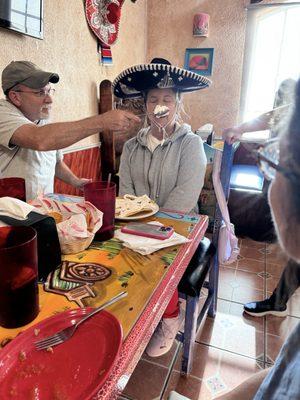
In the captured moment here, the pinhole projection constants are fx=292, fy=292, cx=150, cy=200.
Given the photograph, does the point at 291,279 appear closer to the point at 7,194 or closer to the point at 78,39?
the point at 7,194

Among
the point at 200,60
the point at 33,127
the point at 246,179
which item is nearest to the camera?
the point at 33,127

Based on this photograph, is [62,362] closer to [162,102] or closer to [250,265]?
[162,102]

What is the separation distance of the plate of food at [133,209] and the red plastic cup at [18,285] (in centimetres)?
52

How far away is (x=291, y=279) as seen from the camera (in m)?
0.52

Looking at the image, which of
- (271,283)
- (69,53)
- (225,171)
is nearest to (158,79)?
(225,171)

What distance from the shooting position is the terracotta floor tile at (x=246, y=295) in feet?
6.66

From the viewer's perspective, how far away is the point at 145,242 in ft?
2.94

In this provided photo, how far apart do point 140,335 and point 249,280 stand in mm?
1911

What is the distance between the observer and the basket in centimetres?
81

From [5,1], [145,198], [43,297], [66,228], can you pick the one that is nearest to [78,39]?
[5,1]

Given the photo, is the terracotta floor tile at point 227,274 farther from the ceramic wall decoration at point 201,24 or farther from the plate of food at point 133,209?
the ceramic wall decoration at point 201,24

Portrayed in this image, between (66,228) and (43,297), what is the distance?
0.72 ft

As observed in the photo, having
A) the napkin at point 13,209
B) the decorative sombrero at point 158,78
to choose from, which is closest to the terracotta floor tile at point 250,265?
the decorative sombrero at point 158,78

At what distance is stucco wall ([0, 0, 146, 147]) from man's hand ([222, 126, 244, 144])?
1.39 m
